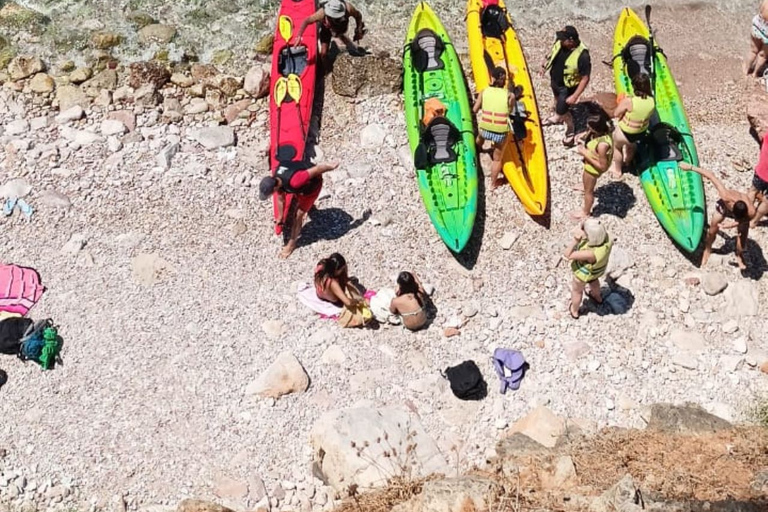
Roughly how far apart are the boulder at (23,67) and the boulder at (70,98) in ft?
1.99

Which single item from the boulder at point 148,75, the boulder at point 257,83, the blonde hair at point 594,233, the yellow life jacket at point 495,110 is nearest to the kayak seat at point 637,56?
the yellow life jacket at point 495,110

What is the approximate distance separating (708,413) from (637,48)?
593cm

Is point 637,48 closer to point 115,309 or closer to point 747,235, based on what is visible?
point 747,235

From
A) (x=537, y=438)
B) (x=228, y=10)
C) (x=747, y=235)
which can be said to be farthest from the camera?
(x=228, y=10)

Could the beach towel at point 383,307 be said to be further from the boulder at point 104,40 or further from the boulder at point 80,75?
the boulder at point 104,40

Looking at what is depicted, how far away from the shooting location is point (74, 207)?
10.9 metres

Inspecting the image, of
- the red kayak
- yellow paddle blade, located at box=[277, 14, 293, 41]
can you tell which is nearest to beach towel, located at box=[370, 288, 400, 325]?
the red kayak

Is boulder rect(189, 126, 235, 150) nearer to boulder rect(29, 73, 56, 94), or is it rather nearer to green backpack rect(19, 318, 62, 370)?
boulder rect(29, 73, 56, 94)

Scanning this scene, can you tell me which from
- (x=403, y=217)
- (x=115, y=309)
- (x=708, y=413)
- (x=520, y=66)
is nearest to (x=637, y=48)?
(x=520, y=66)

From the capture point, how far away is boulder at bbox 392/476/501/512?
6883 millimetres

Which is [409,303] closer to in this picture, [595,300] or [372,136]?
[595,300]

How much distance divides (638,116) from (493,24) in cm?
334

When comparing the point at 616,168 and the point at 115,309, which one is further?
the point at 616,168

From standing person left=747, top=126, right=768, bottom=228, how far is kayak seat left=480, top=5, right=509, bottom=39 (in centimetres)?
422
